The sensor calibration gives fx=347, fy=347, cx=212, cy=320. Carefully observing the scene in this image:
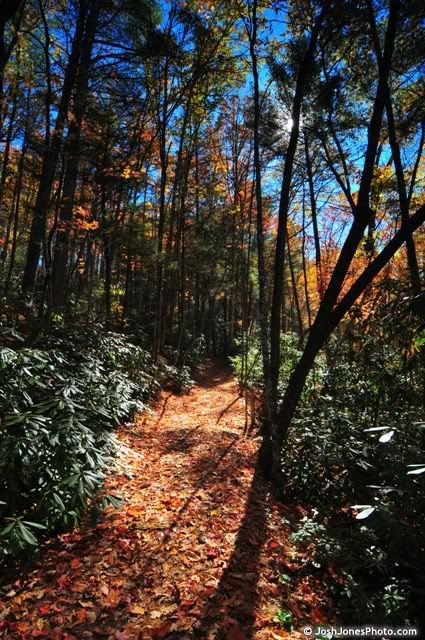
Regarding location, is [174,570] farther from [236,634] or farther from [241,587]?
[236,634]

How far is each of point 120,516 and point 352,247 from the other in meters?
3.88

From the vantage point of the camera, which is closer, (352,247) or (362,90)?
(352,247)

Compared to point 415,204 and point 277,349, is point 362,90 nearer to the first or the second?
point 415,204

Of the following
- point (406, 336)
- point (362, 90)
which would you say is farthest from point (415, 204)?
point (406, 336)

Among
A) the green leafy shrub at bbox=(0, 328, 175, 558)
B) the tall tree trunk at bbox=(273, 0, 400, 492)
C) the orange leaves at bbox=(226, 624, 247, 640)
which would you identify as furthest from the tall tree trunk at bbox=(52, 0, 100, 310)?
the orange leaves at bbox=(226, 624, 247, 640)

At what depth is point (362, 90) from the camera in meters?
6.45

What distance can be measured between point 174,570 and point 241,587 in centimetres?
57

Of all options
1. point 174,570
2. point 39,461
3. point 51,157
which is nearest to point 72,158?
point 51,157

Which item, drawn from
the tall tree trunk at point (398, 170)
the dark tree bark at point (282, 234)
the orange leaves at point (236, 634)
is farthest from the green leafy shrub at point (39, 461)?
the tall tree trunk at point (398, 170)

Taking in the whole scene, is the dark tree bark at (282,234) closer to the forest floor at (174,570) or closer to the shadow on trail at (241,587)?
the forest floor at (174,570)

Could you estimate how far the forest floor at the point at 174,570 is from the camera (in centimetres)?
240

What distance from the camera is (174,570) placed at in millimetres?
2912

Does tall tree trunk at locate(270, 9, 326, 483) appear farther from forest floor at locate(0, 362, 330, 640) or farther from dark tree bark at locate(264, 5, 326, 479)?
forest floor at locate(0, 362, 330, 640)

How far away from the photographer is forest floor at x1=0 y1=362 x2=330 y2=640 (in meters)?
2.40
